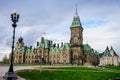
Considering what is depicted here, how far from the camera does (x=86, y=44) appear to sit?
5212 inches

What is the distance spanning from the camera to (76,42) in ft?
401

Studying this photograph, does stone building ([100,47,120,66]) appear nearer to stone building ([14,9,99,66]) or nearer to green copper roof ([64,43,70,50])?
stone building ([14,9,99,66])

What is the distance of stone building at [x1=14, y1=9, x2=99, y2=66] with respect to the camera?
122 metres

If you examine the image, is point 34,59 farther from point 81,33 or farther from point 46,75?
point 46,75

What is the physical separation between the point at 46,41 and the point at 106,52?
50.5 m

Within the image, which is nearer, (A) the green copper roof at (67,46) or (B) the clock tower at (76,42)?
(B) the clock tower at (76,42)

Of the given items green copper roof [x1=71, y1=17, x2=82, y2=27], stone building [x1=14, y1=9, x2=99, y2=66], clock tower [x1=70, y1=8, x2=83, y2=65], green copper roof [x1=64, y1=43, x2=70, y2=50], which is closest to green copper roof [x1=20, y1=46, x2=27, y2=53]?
stone building [x1=14, y1=9, x2=99, y2=66]

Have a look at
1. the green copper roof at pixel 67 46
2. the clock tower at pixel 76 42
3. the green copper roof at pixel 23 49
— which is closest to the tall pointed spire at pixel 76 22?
the clock tower at pixel 76 42

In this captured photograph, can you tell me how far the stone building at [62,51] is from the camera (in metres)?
122

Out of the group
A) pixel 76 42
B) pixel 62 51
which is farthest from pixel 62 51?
pixel 76 42

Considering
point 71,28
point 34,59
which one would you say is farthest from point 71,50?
point 34,59

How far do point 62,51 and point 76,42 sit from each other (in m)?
10.6

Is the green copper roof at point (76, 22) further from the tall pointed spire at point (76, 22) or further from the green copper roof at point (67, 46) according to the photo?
the green copper roof at point (67, 46)

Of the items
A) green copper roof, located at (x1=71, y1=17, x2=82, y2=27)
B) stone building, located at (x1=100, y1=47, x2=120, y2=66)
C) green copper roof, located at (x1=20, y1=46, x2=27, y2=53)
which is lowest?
stone building, located at (x1=100, y1=47, x2=120, y2=66)
